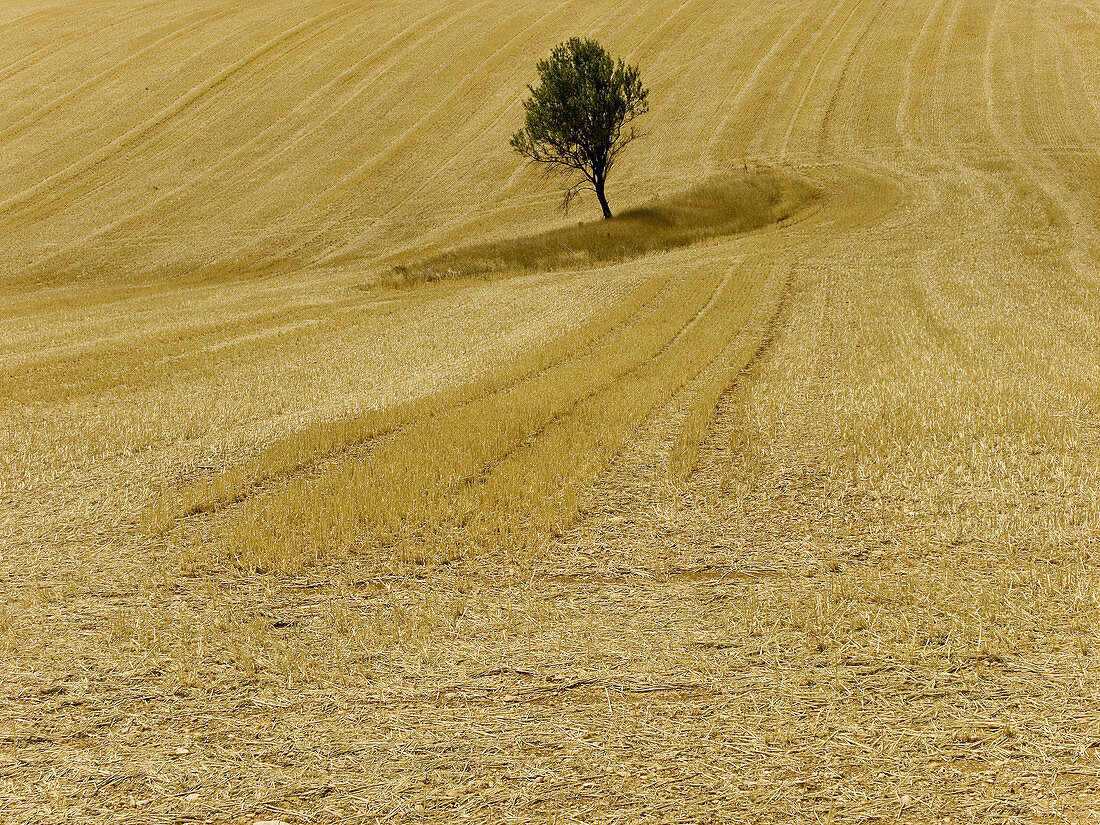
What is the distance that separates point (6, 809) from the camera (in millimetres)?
4652

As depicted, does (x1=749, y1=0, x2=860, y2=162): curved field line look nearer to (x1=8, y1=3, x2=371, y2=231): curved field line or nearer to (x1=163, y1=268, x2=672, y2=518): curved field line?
(x1=163, y1=268, x2=672, y2=518): curved field line

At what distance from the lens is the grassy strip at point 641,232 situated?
26484 mm

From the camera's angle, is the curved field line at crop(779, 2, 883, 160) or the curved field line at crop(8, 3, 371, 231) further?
the curved field line at crop(8, 3, 371, 231)

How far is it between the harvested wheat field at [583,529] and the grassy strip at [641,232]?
287mm

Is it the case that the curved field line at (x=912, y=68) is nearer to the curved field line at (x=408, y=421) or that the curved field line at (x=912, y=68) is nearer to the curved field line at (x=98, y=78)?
the curved field line at (x=408, y=421)

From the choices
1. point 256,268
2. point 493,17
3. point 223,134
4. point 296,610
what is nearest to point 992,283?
point 296,610

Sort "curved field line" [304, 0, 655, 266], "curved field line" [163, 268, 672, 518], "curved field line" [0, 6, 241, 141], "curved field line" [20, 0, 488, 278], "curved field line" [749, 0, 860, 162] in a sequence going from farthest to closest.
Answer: "curved field line" [0, 6, 241, 141] < "curved field line" [749, 0, 860, 162] < "curved field line" [20, 0, 488, 278] < "curved field line" [304, 0, 655, 266] < "curved field line" [163, 268, 672, 518]

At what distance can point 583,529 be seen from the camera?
795cm

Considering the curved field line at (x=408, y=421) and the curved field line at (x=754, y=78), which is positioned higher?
the curved field line at (x=754, y=78)

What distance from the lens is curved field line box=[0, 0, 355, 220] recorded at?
3762 cm

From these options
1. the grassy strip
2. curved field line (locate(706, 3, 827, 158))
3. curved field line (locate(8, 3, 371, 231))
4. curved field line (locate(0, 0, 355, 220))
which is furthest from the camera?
curved field line (locate(8, 3, 371, 231))

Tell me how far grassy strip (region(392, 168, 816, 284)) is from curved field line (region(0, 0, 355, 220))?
21.0 metres

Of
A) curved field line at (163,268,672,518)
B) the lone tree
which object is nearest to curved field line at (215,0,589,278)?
the lone tree

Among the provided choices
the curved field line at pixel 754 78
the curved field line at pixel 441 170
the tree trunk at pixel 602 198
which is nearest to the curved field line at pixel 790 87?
the curved field line at pixel 754 78
